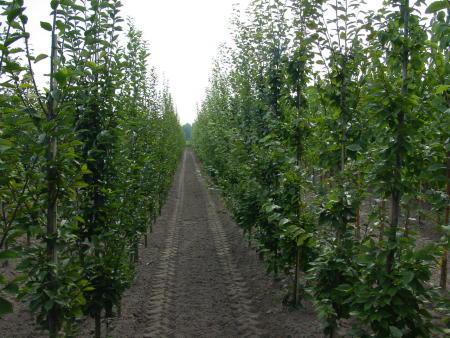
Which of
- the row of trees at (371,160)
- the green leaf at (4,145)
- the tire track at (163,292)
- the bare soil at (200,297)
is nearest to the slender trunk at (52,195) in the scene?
the bare soil at (200,297)

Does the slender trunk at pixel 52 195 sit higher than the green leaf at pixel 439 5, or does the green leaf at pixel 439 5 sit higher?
the green leaf at pixel 439 5

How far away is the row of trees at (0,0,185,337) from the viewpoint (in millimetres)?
2367

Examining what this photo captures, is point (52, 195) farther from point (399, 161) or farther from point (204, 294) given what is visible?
point (204, 294)

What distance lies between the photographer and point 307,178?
4.58 meters

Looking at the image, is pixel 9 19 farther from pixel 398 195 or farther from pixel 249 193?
pixel 249 193

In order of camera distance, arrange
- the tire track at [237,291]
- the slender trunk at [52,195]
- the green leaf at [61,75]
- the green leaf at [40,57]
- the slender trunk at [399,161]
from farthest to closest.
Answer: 1. the tire track at [237,291]
2. the slender trunk at [399,161]
3. the slender trunk at [52,195]
4. the green leaf at [40,57]
5. the green leaf at [61,75]

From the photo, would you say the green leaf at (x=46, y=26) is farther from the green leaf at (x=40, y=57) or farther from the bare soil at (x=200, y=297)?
the bare soil at (x=200, y=297)

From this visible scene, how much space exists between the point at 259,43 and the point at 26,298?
22.2ft

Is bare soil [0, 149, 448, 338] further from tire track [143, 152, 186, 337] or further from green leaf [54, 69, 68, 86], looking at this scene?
green leaf [54, 69, 68, 86]

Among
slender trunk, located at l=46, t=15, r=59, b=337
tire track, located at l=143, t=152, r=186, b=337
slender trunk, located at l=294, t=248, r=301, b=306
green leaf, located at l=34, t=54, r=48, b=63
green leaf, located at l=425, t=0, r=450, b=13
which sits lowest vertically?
tire track, located at l=143, t=152, r=186, b=337

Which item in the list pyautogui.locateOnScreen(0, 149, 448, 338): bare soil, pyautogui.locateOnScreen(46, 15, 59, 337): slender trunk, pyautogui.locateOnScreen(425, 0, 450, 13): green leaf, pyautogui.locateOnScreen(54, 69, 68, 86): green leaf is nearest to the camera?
pyautogui.locateOnScreen(425, 0, 450, 13): green leaf

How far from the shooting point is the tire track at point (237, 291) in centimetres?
545

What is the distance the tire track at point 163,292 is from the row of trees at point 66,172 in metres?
1.38

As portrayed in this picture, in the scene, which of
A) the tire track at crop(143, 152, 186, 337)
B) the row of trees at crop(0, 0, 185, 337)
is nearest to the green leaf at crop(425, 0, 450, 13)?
the row of trees at crop(0, 0, 185, 337)
